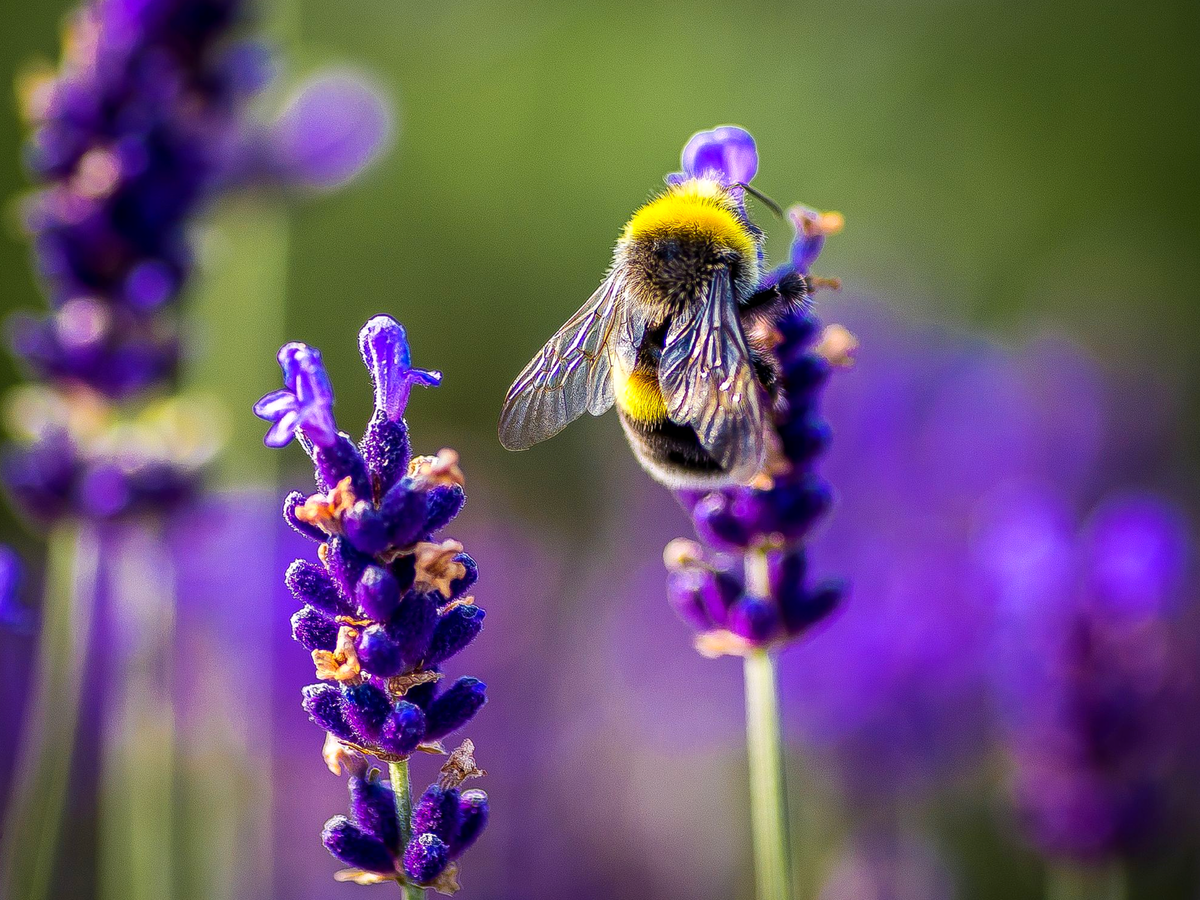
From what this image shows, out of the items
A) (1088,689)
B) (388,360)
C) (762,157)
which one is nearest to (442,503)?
(388,360)

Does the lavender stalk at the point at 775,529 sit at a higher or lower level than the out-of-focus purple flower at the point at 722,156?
lower

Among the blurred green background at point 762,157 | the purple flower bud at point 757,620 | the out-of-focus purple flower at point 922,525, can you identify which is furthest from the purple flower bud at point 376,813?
the blurred green background at point 762,157

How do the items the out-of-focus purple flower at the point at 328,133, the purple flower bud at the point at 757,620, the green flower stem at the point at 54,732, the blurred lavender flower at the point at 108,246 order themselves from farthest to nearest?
the out-of-focus purple flower at the point at 328,133
the blurred lavender flower at the point at 108,246
the green flower stem at the point at 54,732
the purple flower bud at the point at 757,620

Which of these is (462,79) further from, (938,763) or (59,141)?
(938,763)

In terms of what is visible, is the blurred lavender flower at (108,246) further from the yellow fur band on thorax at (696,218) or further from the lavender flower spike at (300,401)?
the lavender flower spike at (300,401)

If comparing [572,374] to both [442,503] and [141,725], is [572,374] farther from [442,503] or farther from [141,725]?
[141,725]
